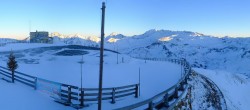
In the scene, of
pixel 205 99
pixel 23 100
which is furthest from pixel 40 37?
pixel 23 100

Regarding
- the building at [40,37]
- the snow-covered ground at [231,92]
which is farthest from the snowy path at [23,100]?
the building at [40,37]

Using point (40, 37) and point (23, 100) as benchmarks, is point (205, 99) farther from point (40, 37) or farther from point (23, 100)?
point (40, 37)

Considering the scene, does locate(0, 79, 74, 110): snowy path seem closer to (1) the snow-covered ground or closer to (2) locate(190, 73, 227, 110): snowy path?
(2) locate(190, 73, 227, 110): snowy path

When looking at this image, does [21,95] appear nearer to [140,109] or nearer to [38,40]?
[140,109]

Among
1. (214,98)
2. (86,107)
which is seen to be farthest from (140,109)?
(214,98)

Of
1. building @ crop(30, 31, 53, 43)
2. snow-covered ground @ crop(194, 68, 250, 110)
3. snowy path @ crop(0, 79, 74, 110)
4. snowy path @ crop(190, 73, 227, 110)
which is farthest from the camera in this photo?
building @ crop(30, 31, 53, 43)

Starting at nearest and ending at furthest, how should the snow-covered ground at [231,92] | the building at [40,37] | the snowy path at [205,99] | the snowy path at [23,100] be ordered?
the snowy path at [23,100], the snowy path at [205,99], the snow-covered ground at [231,92], the building at [40,37]

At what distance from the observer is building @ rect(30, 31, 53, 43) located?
119750mm

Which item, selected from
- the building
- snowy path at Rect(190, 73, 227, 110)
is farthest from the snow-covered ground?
the building

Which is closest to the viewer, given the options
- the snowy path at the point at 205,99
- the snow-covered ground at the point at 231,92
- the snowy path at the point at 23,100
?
the snowy path at the point at 23,100

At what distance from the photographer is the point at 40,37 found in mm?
121688

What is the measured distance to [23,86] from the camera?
22828 millimetres

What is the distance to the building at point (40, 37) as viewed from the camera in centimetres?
11975

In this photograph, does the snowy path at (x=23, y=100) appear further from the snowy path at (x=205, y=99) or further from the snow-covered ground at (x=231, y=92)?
the snow-covered ground at (x=231, y=92)
